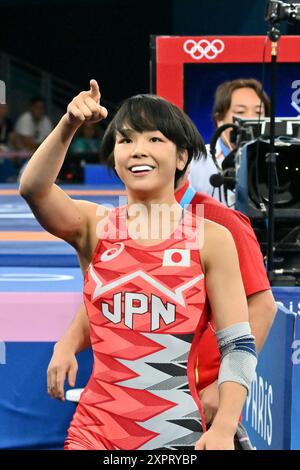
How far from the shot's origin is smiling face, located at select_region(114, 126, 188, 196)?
7.32ft

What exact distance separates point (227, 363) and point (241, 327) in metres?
0.08

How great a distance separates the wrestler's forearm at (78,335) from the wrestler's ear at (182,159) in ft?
1.36

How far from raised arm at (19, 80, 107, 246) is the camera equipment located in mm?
2214

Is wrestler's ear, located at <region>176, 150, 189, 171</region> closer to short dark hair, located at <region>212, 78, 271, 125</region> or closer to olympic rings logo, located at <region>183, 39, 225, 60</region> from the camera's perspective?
short dark hair, located at <region>212, 78, 271, 125</region>

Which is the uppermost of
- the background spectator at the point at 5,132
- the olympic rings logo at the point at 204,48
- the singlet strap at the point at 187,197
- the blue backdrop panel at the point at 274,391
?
the singlet strap at the point at 187,197

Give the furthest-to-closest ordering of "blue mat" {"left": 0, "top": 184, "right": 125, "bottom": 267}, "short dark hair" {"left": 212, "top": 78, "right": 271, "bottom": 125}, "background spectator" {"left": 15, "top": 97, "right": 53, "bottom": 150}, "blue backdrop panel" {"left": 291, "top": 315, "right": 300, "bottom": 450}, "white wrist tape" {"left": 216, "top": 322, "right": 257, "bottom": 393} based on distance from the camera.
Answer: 1. "background spectator" {"left": 15, "top": 97, "right": 53, "bottom": 150}
2. "short dark hair" {"left": 212, "top": 78, "right": 271, "bottom": 125}
3. "blue mat" {"left": 0, "top": 184, "right": 125, "bottom": 267}
4. "blue backdrop panel" {"left": 291, "top": 315, "right": 300, "bottom": 450}
5. "white wrist tape" {"left": 216, "top": 322, "right": 257, "bottom": 393}

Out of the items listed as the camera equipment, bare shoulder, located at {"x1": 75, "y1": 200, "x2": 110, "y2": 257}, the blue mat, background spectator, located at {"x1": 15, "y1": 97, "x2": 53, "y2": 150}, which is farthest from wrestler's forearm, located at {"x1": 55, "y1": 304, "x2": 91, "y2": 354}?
background spectator, located at {"x1": 15, "y1": 97, "x2": 53, "y2": 150}

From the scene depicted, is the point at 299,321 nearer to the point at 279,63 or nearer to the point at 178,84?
the point at 178,84

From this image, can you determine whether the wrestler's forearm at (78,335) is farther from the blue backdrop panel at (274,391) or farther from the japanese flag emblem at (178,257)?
the blue backdrop panel at (274,391)

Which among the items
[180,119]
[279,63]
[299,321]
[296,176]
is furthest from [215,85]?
[180,119]

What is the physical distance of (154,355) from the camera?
85.6 inches

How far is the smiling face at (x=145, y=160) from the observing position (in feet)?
7.32

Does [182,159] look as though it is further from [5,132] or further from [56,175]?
[5,132]

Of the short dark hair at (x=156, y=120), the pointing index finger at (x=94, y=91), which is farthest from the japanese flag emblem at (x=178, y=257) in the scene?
the pointing index finger at (x=94, y=91)
